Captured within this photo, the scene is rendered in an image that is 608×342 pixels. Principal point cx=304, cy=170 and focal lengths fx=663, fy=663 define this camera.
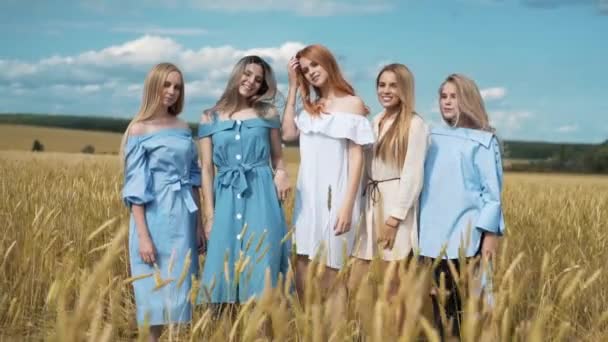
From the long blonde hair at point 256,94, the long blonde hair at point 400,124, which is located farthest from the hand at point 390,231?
the long blonde hair at point 256,94

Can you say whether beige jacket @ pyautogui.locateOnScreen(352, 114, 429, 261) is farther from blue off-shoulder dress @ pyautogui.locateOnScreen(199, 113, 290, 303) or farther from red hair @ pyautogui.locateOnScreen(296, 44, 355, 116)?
blue off-shoulder dress @ pyautogui.locateOnScreen(199, 113, 290, 303)

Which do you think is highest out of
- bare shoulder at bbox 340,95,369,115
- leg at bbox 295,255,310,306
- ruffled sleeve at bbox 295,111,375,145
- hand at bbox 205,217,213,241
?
bare shoulder at bbox 340,95,369,115

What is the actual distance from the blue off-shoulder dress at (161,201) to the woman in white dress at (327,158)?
0.48m

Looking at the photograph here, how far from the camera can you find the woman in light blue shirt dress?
276 centimetres

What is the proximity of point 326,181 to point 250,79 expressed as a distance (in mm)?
556

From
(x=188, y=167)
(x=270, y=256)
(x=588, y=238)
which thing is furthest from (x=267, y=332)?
(x=588, y=238)

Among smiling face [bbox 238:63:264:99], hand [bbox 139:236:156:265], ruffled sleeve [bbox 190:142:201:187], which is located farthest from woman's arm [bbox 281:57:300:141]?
hand [bbox 139:236:156:265]

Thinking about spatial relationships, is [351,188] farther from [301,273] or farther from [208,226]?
[208,226]

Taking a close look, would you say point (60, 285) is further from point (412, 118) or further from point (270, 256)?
point (412, 118)

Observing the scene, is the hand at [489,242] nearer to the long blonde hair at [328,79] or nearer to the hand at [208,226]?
the long blonde hair at [328,79]

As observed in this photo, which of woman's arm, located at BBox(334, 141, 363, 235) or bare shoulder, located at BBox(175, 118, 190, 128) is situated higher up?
bare shoulder, located at BBox(175, 118, 190, 128)

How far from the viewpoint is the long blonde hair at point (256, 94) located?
2934 mm

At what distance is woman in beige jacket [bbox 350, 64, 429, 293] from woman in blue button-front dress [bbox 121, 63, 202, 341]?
29.0 inches

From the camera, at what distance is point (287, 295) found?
1550 mm
